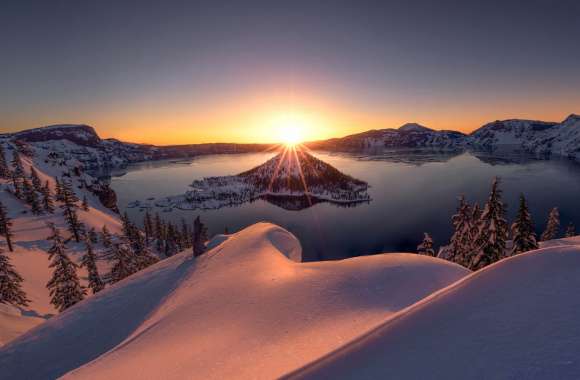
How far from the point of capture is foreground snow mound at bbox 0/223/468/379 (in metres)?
6.02

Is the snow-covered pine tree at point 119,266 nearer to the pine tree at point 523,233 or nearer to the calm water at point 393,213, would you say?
the pine tree at point 523,233

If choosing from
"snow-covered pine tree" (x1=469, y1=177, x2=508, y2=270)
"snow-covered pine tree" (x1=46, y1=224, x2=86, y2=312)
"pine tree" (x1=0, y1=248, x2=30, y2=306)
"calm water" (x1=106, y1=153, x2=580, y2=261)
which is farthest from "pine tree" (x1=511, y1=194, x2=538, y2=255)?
"calm water" (x1=106, y1=153, x2=580, y2=261)

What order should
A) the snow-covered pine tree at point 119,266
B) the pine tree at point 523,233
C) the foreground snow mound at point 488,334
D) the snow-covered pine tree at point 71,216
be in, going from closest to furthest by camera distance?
the foreground snow mound at point 488,334, the pine tree at point 523,233, the snow-covered pine tree at point 119,266, the snow-covered pine tree at point 71,216

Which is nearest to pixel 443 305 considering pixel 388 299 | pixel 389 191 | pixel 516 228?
pixel 388 299

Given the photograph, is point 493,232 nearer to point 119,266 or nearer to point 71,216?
point 119,266

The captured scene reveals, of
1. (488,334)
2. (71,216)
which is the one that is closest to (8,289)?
(71,216)

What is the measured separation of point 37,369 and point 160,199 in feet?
640

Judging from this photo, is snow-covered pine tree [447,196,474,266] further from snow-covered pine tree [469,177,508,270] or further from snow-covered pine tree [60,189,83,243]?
snow-covered pine tree [60,189,83,243]

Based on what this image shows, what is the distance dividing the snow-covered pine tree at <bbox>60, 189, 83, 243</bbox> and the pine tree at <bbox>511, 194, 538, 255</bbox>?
6969 cm

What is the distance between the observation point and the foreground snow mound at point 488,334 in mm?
2656

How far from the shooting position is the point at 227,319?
809cm

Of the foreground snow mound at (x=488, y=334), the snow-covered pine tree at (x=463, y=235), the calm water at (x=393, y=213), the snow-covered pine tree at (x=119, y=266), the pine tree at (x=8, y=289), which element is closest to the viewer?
the foreground snow mound at (x=488, y=334)

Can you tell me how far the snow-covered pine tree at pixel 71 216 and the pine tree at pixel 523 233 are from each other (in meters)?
69.7

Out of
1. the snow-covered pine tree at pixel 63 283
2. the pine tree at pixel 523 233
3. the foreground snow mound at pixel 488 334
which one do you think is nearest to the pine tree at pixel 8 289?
the snow-covered pine tree at pixel 63 283
